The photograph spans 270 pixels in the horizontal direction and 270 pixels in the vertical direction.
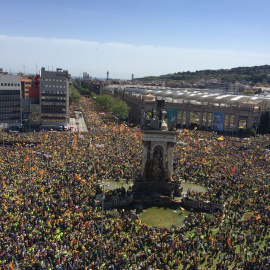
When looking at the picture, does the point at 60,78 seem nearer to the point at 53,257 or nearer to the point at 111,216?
the point at 111,216

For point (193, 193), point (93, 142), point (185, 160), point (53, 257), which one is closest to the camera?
point (53, 257)

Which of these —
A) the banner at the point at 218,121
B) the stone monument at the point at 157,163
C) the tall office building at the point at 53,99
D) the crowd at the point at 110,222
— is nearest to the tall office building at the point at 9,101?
the tall office building at the point at 53,99

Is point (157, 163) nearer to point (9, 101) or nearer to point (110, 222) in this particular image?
point (110, 222)

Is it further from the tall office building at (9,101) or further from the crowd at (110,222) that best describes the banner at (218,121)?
the tall office building at (9,101)

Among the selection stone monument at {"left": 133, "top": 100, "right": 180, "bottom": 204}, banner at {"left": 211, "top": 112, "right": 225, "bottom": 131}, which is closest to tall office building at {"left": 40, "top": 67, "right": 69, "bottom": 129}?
banner at {"left": 211, "top": 112, "right": 225, "bottom": 131}

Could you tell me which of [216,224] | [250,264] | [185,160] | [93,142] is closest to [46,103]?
[93,142]

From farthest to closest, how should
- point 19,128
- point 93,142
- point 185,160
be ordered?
point 19,128 < point 93,142 < point 185,160
